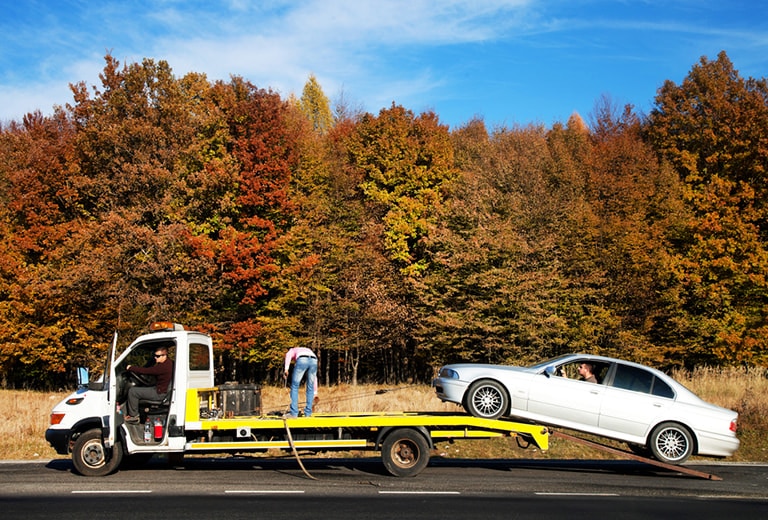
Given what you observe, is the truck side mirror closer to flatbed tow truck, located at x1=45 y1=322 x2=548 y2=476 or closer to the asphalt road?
flatbed tow truck, located at x1=45 y1=322 x2=548 y2=476

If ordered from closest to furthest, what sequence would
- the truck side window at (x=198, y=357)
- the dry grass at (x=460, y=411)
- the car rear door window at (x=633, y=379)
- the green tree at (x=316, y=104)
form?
the car rear door window at (x=633, y=379) → the truck side window at (x=198, y=357) → the dry grass at (x=460, y=411) → the green tree at (x=316, y=104)

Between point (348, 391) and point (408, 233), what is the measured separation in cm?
1533

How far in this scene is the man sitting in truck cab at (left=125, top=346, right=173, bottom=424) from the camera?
12109 mm

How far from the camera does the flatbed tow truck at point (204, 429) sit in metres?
11.8

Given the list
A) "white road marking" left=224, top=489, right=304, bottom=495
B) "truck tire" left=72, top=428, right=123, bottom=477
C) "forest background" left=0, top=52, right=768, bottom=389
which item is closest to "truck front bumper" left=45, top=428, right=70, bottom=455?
"truck tire" left=72, top=428, right=123, bottom=477

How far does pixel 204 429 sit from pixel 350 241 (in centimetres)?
2932

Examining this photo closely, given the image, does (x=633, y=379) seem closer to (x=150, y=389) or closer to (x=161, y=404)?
(x=161, y=404)

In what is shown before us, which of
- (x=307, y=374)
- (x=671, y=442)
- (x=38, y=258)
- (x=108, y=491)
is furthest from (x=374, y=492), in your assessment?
(x=38, y=258)

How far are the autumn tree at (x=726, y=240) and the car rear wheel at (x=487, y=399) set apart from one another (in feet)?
89.0

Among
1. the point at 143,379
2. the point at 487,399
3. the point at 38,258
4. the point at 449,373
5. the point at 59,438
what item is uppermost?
the point at 38,258

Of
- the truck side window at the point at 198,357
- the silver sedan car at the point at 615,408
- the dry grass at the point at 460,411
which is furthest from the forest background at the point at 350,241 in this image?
the silver sedan car at the point at 615,408

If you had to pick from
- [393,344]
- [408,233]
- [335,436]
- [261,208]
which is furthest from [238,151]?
[335,436]

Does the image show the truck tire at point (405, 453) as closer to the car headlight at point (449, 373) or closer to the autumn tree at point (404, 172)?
the car headlight at point (449, 373)

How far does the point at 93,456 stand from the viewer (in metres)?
12.2
